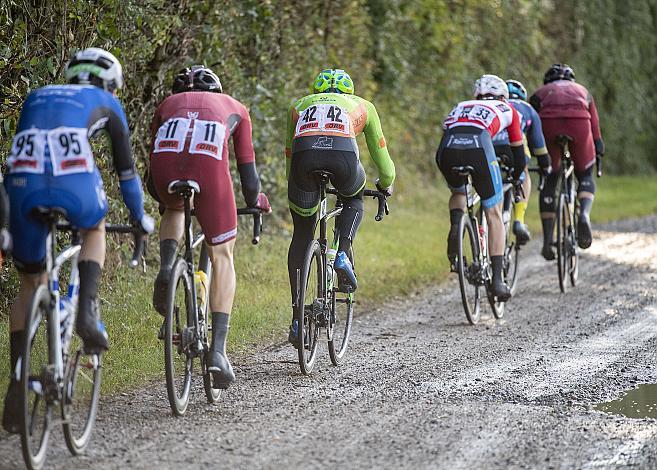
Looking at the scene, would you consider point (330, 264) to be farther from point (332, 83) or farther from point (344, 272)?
point (332, 83)

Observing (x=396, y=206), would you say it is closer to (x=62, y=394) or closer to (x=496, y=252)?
(x=496, y=252)

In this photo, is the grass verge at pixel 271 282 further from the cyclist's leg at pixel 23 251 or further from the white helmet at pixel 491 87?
the white helmet at pixel 491 87

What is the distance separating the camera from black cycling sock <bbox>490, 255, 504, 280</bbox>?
33.6 ft

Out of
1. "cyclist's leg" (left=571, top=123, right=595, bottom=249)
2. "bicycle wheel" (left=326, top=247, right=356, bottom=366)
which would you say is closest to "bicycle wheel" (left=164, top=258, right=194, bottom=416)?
"bicycle wheel" (left=326, top=247, right=356, bottom=366)

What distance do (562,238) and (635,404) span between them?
192 inches

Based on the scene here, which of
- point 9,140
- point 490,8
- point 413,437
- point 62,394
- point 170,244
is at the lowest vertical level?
point 413,437

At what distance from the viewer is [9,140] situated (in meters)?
8.42

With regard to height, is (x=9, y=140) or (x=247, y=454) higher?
(x=9, y=140)

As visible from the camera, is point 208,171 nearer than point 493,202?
Yes

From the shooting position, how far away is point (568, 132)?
1207 cm

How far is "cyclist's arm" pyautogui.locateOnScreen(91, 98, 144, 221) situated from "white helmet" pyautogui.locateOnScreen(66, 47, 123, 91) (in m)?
0.12

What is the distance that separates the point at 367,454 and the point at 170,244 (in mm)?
1958

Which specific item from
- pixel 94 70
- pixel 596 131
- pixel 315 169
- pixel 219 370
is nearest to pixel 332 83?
pixel 315 169

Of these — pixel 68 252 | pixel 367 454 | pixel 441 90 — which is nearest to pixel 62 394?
pixel 68 252
